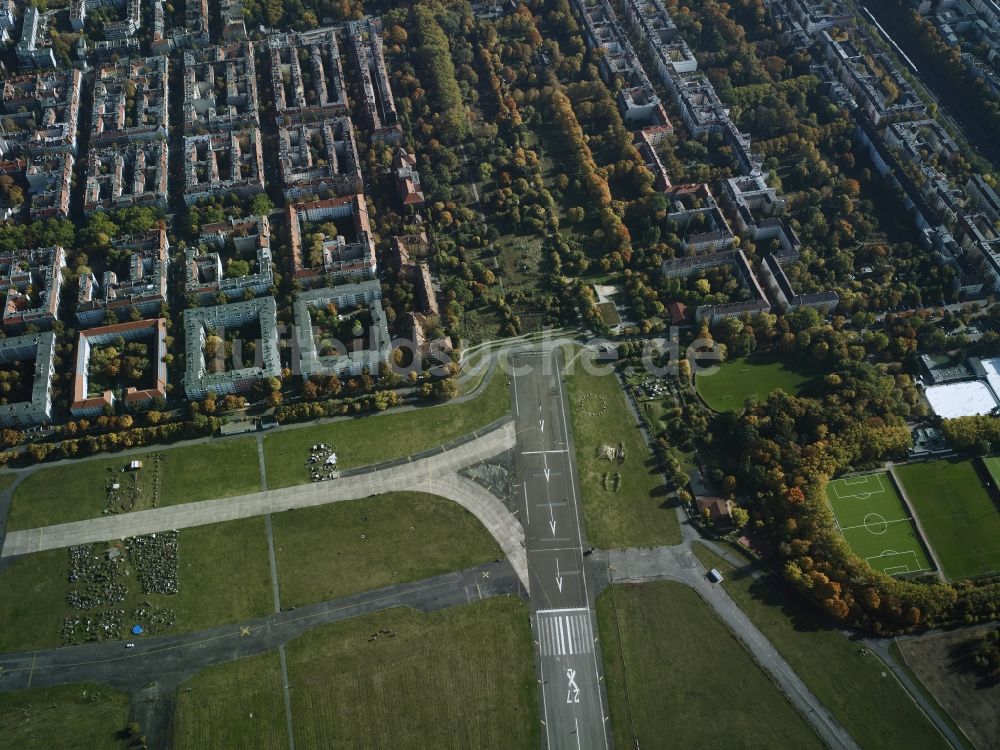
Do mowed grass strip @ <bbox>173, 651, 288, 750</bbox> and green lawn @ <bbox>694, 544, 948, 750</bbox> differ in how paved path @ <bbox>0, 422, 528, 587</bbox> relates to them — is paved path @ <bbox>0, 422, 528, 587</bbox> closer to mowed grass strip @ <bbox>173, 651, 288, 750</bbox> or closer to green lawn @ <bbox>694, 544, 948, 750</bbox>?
mowed grass strip @ <bbox>173, 651, 288, 750</bbox>

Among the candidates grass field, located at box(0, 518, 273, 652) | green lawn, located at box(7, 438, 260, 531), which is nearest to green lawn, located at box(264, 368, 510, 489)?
green lawn, located at box(7, 438, 260, 531)

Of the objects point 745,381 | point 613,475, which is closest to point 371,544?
point 613,475

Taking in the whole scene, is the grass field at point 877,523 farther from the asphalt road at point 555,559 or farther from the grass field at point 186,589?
the grass field at point 186,589

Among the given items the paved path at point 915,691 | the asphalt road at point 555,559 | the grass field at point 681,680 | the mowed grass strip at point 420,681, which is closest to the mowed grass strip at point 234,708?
the mowed grass strip at point 420,681

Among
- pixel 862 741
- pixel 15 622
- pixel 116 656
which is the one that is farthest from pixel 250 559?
pixel 862 741

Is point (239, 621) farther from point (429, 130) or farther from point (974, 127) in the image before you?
point (974, 127)
